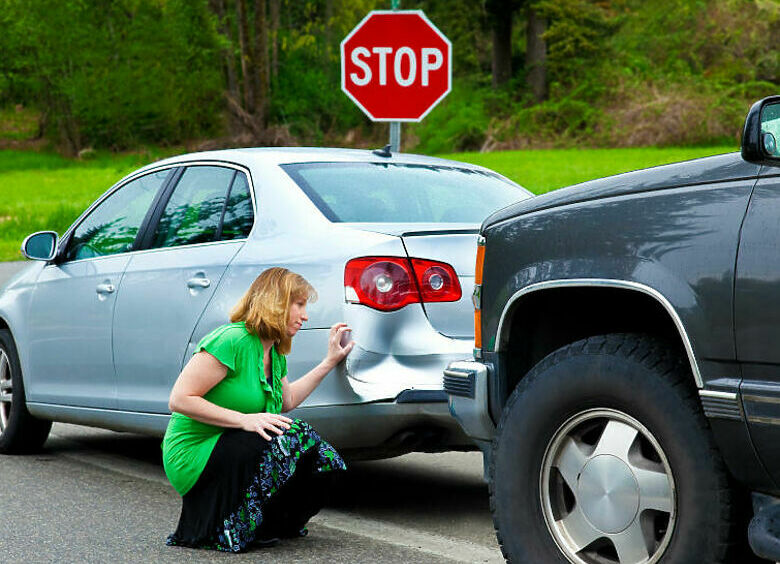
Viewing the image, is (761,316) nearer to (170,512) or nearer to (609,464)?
(609,464)

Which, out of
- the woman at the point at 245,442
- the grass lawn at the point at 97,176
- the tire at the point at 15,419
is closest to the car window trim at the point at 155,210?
the tire at the point at 15,419

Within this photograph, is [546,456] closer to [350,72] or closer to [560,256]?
[560,256]

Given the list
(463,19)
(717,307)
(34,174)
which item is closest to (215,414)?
(717,307)

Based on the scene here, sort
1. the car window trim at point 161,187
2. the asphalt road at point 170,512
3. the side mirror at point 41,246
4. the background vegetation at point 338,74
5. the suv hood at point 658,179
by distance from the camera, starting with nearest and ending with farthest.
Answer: the suv hood at point 658,179
the asphalt road at point 170,512
the car window trim at point 161,187
the side mirror at point 41,246
the background vegetation at point 338,74

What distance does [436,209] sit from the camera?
6066 mm

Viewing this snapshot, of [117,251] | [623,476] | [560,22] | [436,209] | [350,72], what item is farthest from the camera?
[560,22]

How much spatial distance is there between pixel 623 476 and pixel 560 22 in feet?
155

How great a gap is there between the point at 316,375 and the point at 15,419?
2.69 metres

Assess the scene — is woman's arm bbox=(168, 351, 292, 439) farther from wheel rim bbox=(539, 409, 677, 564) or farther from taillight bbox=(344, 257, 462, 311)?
wheel rim bbox=(539, 409, 677, 564)

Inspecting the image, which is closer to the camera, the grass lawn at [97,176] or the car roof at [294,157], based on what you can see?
the car roof at [294,157]

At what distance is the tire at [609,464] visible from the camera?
351 centimetres

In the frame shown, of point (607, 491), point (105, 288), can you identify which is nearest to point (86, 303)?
point (105, 288)

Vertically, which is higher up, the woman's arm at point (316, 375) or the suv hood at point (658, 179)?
the suv hood at point (658, 179)

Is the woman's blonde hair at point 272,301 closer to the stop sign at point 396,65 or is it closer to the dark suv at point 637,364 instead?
the dark suv at point 637,364
